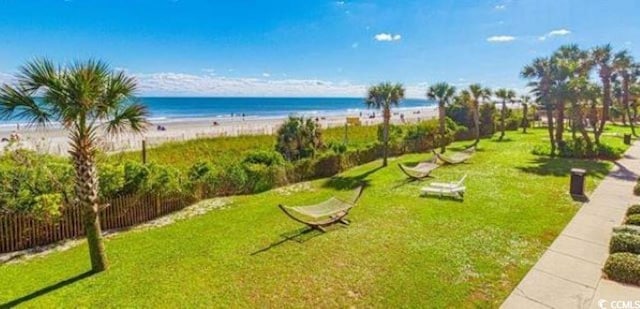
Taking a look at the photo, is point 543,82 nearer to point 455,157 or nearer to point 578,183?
point 455,157

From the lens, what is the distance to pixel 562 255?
287 inches

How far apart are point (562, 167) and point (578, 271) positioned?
12.3 metres

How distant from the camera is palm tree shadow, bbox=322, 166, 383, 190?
550 inches

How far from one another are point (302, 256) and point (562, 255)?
529cm

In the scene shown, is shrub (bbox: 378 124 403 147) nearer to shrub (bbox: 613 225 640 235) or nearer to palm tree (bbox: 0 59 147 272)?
shrub (bbox: 613 225 640 235)

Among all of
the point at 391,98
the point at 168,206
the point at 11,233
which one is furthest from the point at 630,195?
the point at 11,233

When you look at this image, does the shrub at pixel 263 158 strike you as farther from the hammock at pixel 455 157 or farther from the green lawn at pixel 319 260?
the hammock at pixel 455 157

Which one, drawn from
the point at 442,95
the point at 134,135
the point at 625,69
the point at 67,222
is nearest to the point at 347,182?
the point at 67,222

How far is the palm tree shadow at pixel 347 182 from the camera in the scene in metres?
14.0

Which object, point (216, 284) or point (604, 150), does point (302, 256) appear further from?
point (604, 150)

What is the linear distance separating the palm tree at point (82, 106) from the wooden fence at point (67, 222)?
260 centimetres

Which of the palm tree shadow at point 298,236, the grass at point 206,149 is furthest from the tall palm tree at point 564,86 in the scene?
the palm tree shadow at point 298,236

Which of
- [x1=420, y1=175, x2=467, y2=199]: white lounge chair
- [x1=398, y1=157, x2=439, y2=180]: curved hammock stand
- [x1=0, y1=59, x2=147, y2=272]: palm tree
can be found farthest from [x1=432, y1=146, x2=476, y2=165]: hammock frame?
[x1=0, y1=59, x2=147, y2=272]: palm tree

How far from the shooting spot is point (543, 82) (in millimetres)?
21359
